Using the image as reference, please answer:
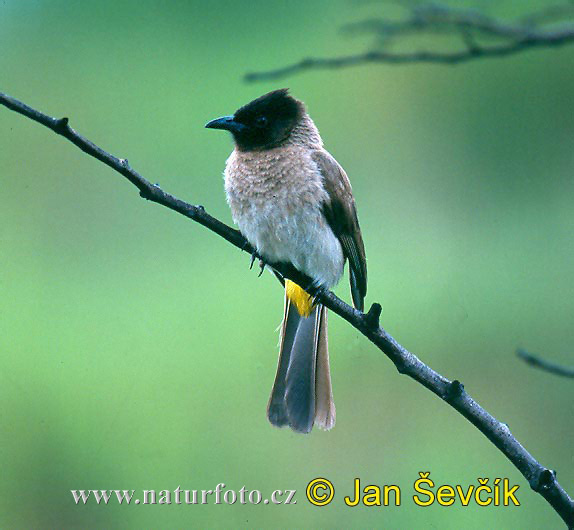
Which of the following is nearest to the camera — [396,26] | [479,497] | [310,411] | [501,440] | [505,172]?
[501,440]

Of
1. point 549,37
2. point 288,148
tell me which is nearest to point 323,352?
point 288,148

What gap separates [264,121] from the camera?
3.19 m

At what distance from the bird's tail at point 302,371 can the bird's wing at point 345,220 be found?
218 mm


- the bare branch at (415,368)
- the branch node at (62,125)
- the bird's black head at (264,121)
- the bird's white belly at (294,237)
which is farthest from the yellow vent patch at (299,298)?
the branch node at (62,125)

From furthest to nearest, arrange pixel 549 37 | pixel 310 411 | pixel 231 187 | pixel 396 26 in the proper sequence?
pixel 231 187, pixel 310 411, pixel 396 26, pixel 549 37

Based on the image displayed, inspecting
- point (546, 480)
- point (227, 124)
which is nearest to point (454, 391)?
point (546, 480)

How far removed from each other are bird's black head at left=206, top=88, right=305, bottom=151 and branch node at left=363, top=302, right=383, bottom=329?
4.76 feet

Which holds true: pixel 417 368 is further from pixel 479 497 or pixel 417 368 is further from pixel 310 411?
pixel 310 411

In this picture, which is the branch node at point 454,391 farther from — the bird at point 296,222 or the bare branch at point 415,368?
the bird at point 296,222

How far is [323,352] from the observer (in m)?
3.12

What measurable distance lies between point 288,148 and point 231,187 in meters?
0.28

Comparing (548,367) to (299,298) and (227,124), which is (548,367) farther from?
(227,124)

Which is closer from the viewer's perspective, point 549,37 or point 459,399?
point 549,37

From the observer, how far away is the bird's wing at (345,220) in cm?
305
